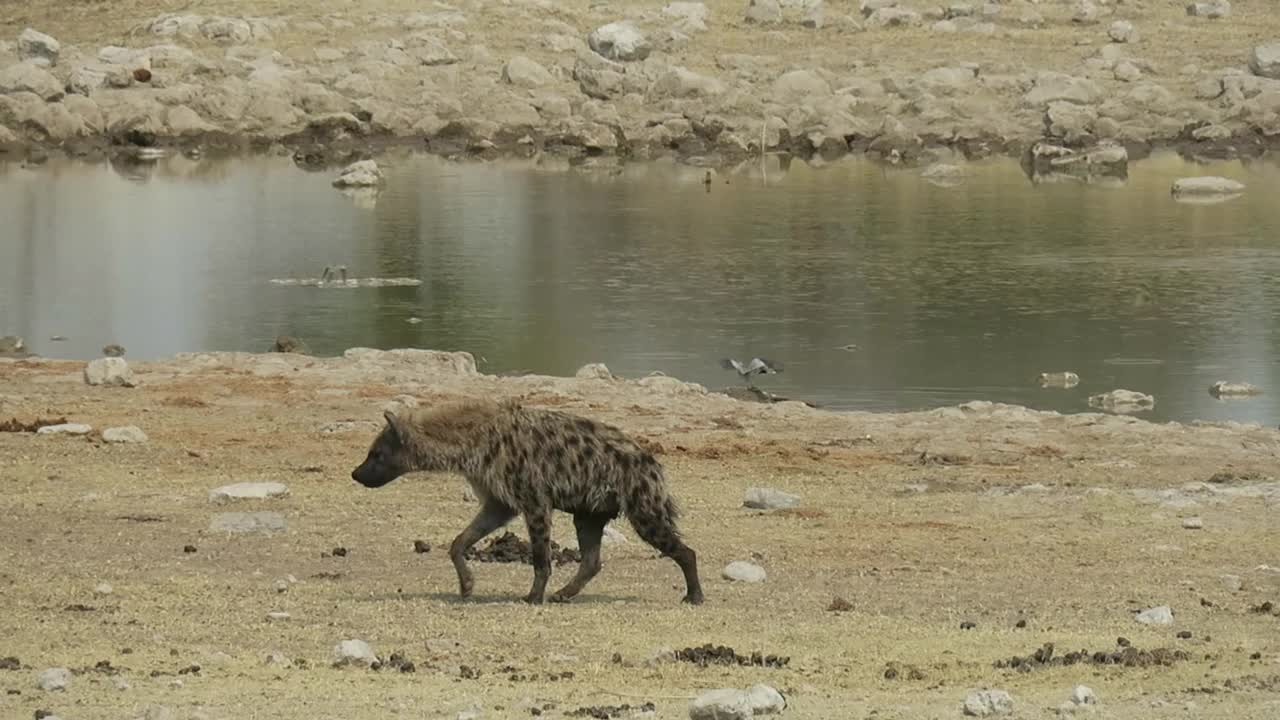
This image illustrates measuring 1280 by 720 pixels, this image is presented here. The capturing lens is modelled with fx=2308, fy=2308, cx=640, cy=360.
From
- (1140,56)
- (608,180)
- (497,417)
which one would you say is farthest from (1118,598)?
(1140,56)

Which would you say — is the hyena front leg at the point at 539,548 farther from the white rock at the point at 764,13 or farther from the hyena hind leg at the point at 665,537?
the white rock at the point at 764,13

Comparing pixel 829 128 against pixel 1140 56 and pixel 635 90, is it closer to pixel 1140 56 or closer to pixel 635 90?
pixel 635 90

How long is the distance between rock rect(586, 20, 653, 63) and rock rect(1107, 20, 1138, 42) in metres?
13.6

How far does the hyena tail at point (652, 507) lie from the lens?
10.8 meters

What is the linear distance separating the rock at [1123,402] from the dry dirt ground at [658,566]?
3604mm

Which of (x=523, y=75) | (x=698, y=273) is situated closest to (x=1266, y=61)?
(x=523, y=75)

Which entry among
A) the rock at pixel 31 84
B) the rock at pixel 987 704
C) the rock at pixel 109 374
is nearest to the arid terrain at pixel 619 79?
the rock at pixel 31 84

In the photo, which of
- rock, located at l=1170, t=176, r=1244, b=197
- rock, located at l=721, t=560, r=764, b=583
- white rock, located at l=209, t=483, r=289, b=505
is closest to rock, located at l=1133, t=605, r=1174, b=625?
rock, located at l=721, t=560, r=764, b=583

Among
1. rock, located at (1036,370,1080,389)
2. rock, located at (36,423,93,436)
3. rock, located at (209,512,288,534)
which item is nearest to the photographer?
rock, located at (209,512,288,534)

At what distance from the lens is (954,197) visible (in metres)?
46.8

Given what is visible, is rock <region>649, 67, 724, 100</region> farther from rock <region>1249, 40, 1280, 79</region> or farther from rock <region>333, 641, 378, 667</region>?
rock <region>333, 641, 378, 667</region>

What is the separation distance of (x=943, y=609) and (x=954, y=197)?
35941 mm

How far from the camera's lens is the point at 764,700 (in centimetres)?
805

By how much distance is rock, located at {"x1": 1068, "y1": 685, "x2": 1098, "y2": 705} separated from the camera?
838 cm
